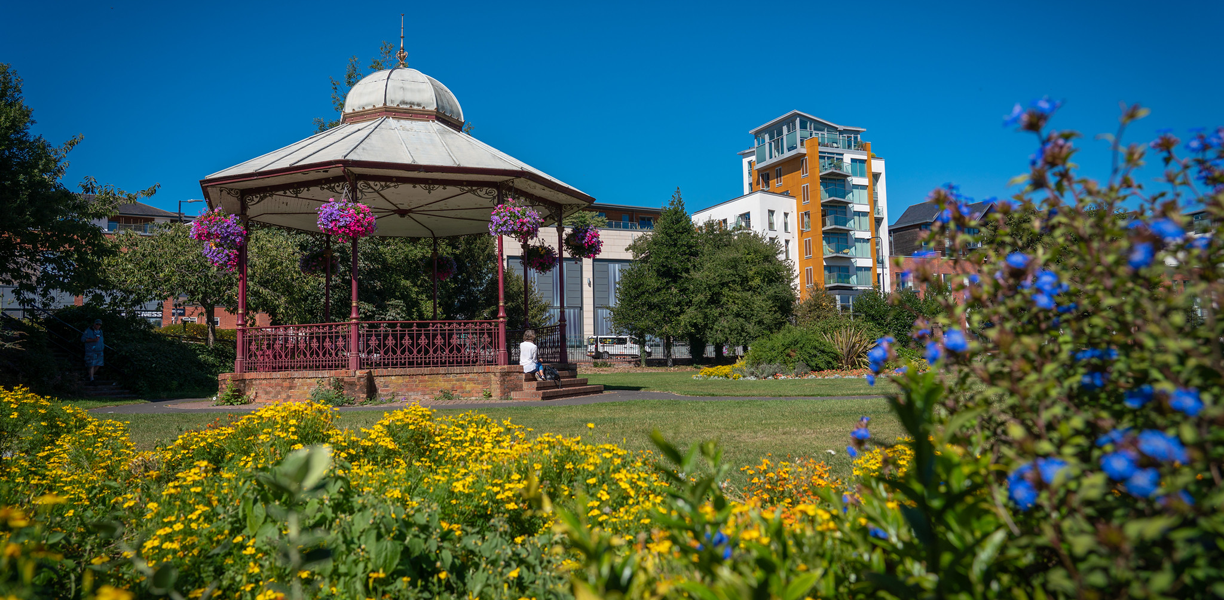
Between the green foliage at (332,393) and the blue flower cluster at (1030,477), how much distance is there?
12.4m

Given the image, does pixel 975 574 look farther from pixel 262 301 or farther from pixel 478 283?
pixel 478 283

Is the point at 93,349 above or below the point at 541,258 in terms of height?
below

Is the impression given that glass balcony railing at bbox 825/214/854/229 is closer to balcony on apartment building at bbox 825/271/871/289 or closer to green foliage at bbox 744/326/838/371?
balcony on apartment building at bbox 825/271/871/289

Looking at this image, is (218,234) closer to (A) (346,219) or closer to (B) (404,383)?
(A) (346,219)

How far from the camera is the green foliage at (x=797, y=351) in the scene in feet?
72.0

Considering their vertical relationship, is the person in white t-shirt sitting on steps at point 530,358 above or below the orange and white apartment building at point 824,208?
below

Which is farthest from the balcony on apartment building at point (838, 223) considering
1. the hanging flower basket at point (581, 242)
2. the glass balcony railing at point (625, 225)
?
the hanging flower basket at point (581, 242)

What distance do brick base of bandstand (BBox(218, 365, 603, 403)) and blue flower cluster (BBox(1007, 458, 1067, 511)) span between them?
40.7 feet

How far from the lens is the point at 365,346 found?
14031 mm

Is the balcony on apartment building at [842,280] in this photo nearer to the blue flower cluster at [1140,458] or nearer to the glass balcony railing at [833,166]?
the glass balcony railing at [833,166]

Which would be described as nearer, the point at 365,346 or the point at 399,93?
the point at 365,346

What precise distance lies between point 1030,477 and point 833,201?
58.8 m

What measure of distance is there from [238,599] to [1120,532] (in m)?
3.13

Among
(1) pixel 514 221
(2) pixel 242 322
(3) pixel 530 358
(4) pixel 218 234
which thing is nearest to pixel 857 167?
(3) pixel 530 358
